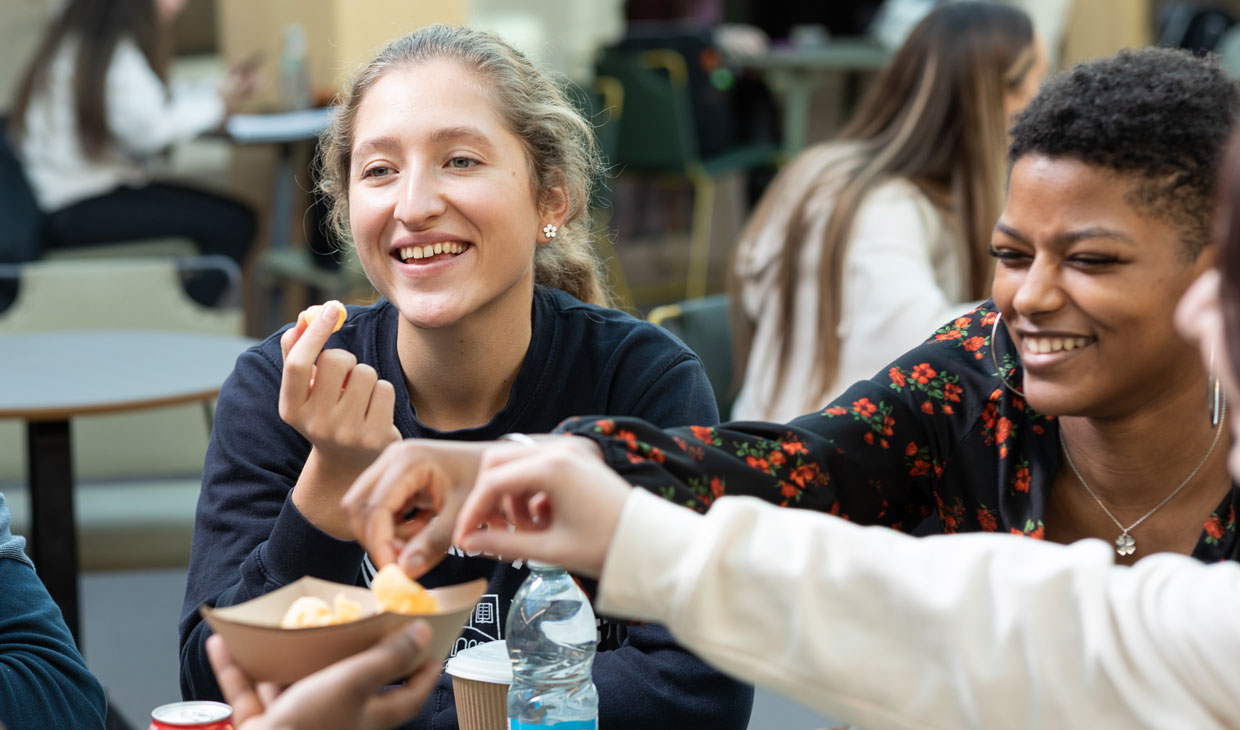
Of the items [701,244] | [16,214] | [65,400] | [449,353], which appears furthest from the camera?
[701,244]

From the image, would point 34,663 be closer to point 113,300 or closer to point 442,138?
point 442,138

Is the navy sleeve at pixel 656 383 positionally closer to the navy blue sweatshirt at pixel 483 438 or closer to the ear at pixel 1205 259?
the navy blue sweatshirt at pixel 483 438

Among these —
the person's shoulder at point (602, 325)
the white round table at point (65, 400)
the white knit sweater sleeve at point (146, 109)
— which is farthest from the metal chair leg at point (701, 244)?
the person's shoulder at point (602, 325)

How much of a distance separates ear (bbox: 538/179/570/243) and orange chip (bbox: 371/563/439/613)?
0.77m

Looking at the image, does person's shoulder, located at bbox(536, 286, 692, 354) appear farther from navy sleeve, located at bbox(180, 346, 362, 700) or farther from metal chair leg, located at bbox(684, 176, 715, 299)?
metal chair leg, located at bbox(684, 176, 715, 299)

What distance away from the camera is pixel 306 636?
3.02 ft

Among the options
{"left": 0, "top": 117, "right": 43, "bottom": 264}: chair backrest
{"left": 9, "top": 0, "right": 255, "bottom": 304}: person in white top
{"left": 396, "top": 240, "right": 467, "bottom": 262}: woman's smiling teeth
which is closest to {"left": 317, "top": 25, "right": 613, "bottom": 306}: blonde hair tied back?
{"left": 396, "top": 240, "right": 467, "bottom": 262}: woman's smiling teeth

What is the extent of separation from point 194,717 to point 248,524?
1.49 feet

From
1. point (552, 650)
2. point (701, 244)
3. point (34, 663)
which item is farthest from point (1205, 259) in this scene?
point (701, 244)

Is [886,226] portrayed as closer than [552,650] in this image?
No

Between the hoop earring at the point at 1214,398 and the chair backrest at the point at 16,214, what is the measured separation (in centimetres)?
390

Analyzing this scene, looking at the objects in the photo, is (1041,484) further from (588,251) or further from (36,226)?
(36,226)

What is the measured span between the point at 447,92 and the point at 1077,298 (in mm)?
710

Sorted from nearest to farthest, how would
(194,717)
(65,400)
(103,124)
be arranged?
(194,717), (65,400), (103,124)
